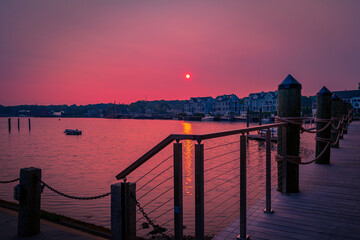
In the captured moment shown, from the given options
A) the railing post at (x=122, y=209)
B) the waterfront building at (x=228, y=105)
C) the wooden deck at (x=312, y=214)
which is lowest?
the wooden deck at (x=312, y=214)

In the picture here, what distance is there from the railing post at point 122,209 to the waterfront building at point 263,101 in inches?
4187

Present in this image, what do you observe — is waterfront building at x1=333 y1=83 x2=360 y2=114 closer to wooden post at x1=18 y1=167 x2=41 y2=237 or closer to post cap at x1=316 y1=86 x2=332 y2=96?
post cap at x1=316 y1=86 x2=332 y2=96

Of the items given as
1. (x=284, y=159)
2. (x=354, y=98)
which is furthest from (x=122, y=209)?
(x=354, y=98)

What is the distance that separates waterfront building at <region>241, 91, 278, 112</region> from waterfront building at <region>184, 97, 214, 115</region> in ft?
80.7

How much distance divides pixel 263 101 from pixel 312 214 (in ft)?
373

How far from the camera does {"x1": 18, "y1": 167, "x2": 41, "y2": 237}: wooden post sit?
14.0 feet

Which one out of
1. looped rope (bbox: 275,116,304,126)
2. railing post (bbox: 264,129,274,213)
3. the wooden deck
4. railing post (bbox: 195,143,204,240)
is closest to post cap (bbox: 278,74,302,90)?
looped rope (bbox: 275,116,304,126)

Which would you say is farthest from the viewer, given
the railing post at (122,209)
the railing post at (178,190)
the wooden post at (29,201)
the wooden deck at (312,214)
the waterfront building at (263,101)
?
the waterfront building at (263,101)

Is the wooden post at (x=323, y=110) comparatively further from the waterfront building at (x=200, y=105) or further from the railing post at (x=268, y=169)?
the waterfront building at (x=200, y=105)

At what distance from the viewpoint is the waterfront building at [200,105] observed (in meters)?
146

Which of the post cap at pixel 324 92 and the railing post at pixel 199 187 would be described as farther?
the post cap at pixel 324 92

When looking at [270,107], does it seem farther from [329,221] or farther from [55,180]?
[329,221]

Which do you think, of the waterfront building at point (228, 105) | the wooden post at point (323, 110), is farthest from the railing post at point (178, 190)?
the waterfront building at point (228, 105)

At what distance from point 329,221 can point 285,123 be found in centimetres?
176
